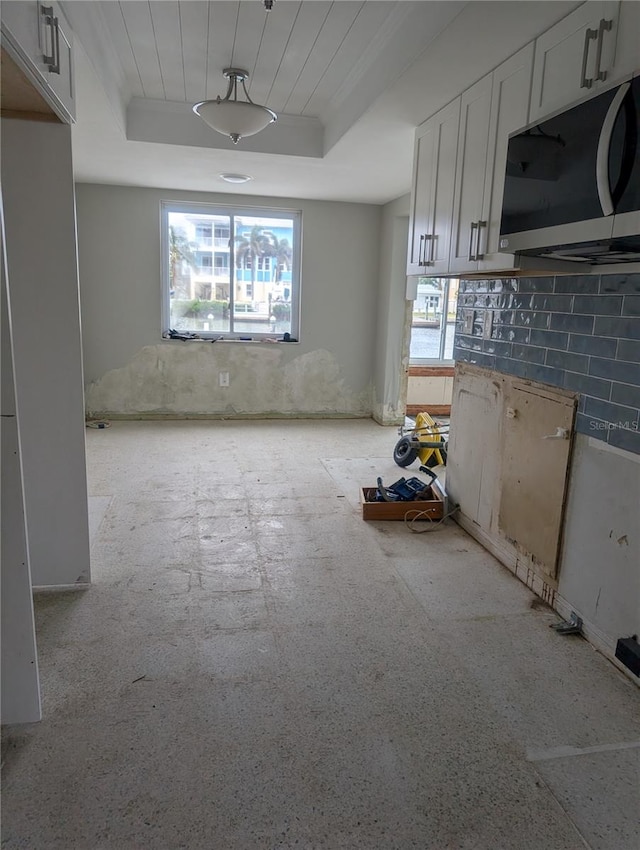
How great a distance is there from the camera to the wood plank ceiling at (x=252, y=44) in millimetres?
2543

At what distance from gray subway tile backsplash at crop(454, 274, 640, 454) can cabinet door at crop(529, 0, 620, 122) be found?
0.67 metres

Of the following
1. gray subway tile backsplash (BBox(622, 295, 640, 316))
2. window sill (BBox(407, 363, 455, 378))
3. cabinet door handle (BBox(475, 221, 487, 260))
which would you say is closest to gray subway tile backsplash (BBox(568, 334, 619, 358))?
gray subway tile backsplash (BBox(622, 295, 640, 316))

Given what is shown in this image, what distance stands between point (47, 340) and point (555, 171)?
80.7 inches

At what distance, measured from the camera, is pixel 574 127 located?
1656 mm

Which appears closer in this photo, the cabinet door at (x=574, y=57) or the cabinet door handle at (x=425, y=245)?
the cabinet door at (x=574, y=57)

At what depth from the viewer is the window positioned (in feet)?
18.7

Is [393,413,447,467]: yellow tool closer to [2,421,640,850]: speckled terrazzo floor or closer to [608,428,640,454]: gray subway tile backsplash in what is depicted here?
[2,421,640,850]: speckled terrazzo floor

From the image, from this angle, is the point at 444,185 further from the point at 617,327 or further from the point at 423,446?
the point at 423,446

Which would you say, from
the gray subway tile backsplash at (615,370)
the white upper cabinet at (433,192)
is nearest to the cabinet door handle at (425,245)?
the white upper cabinet at (433,192)

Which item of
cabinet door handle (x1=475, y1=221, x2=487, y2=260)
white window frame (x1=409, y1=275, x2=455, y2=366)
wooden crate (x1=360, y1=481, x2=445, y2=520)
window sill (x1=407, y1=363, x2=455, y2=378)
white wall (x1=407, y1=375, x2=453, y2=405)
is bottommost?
wooden crate (x1=360, y1=481, x2=445, y2=520)

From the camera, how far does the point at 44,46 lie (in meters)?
1.79

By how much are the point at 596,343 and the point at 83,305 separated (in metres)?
4.95

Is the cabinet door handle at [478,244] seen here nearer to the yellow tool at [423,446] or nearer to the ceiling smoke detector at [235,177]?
the yellow tool at [423,446]

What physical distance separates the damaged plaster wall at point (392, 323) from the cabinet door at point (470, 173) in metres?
2.81
